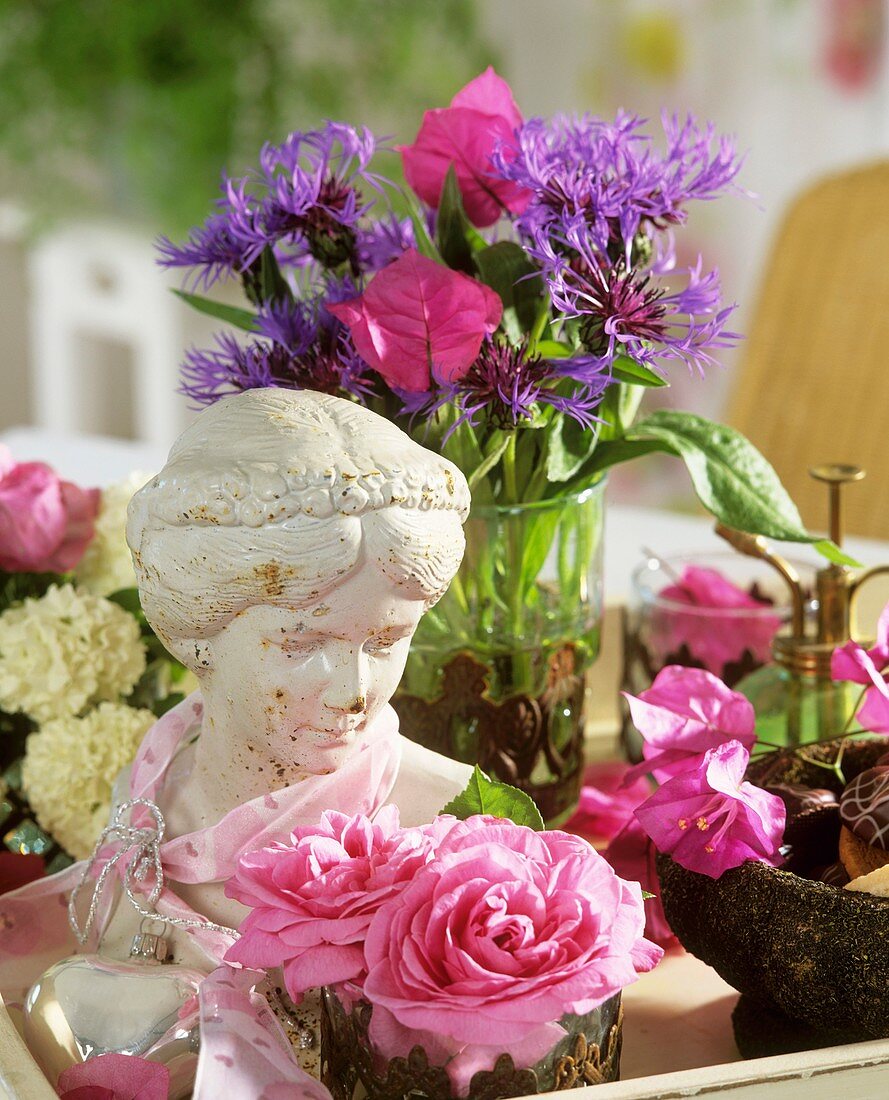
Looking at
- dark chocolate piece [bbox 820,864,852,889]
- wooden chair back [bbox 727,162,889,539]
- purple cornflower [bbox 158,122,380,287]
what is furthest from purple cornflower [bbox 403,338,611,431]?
wooden chair back [bbox 727,162,889,539]

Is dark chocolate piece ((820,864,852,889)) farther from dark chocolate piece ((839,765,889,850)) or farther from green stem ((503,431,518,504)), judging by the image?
green stem ((503,431,518,504))

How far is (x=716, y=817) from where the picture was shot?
56 centimetres

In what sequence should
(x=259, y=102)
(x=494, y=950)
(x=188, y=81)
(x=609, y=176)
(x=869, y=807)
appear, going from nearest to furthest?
(x=494, y=950) → (x=869, y=807) → (x=609, y=176) → (x=188, y=81) → (x=259, y=102)

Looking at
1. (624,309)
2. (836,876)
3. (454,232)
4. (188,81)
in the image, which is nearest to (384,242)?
(454,232)

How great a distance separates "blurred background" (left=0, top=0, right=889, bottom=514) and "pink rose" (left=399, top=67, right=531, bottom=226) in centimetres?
194

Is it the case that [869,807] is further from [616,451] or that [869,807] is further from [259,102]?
[259,102]

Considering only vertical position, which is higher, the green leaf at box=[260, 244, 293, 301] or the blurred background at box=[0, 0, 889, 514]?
the blurred background at box=[0, 0, 889, 514]

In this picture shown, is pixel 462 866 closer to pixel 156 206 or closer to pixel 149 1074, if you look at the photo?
pixel 149 1074

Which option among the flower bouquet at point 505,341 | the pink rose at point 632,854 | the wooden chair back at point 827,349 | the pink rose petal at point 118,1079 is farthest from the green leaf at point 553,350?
the wooden chair back at point 827,349

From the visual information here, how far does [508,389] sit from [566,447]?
0.08m

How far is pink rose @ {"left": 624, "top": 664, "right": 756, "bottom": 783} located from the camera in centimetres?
63

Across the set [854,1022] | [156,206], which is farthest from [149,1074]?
[156,206]

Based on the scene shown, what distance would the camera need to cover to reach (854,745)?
2.13 feet

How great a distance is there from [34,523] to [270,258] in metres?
0.18
